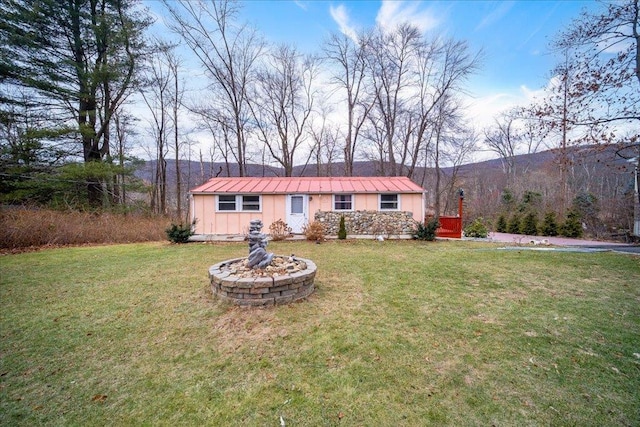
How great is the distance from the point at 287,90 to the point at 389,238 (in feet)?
44.5

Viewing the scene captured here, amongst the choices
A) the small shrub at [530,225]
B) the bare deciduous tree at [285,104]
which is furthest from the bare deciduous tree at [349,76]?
the small shrub at [530,225]

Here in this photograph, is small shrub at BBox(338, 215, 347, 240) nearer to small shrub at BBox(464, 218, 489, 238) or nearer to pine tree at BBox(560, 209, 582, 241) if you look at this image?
small shrub at BBox(464, 218, 489, 238)

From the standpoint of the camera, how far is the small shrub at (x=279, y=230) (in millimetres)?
10117

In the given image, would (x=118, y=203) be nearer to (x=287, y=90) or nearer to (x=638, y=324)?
(x=287, y=90)

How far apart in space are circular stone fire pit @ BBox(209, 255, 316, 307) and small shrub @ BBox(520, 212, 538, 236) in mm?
13304

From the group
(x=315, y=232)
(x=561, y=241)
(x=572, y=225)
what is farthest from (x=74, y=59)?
(x=572, y=225)

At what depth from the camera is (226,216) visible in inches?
433

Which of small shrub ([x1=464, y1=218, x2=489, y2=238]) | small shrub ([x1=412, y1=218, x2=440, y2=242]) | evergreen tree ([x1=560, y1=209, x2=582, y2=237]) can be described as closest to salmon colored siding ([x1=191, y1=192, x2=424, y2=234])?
small shrub ([x1=412, y1=218, x2=440, y2=242])

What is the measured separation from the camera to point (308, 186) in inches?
450

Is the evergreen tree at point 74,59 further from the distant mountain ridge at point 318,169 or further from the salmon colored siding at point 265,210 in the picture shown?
the distant mountain ridge at point 318,169

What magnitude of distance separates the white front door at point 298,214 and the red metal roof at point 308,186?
274 millimetres

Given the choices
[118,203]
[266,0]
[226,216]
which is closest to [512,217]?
[226,216]

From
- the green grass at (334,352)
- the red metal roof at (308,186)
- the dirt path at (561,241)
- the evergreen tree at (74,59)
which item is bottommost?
the green grass at (334,352)

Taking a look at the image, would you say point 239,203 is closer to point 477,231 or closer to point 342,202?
point 342,202
